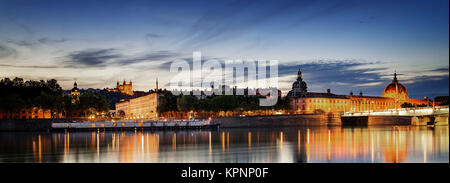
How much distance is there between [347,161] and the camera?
2841 cm

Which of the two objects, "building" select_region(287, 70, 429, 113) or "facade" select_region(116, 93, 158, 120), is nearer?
"facade" select_region(116, 93, 158, 120)

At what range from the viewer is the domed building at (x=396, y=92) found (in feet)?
628

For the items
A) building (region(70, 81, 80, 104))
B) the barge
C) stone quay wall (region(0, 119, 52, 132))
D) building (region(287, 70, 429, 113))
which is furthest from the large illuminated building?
stone quay wall (region(0, 119, 52, 132))

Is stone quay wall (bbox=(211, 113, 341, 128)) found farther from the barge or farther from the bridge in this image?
the barge

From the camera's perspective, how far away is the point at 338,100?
161500mm

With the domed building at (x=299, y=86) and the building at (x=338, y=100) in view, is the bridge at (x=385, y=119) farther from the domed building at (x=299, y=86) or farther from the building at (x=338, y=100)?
the domed building at (x=299, y=86)

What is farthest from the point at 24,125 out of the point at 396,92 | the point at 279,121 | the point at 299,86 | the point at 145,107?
the point at 396,92

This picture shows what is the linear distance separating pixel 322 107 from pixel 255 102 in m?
44.8

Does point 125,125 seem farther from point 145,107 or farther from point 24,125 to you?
point 145,107

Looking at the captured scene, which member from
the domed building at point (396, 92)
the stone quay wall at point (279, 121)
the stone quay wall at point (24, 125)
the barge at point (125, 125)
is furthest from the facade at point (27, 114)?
the domed building at point (396, 92)

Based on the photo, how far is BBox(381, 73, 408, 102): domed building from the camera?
192 m
